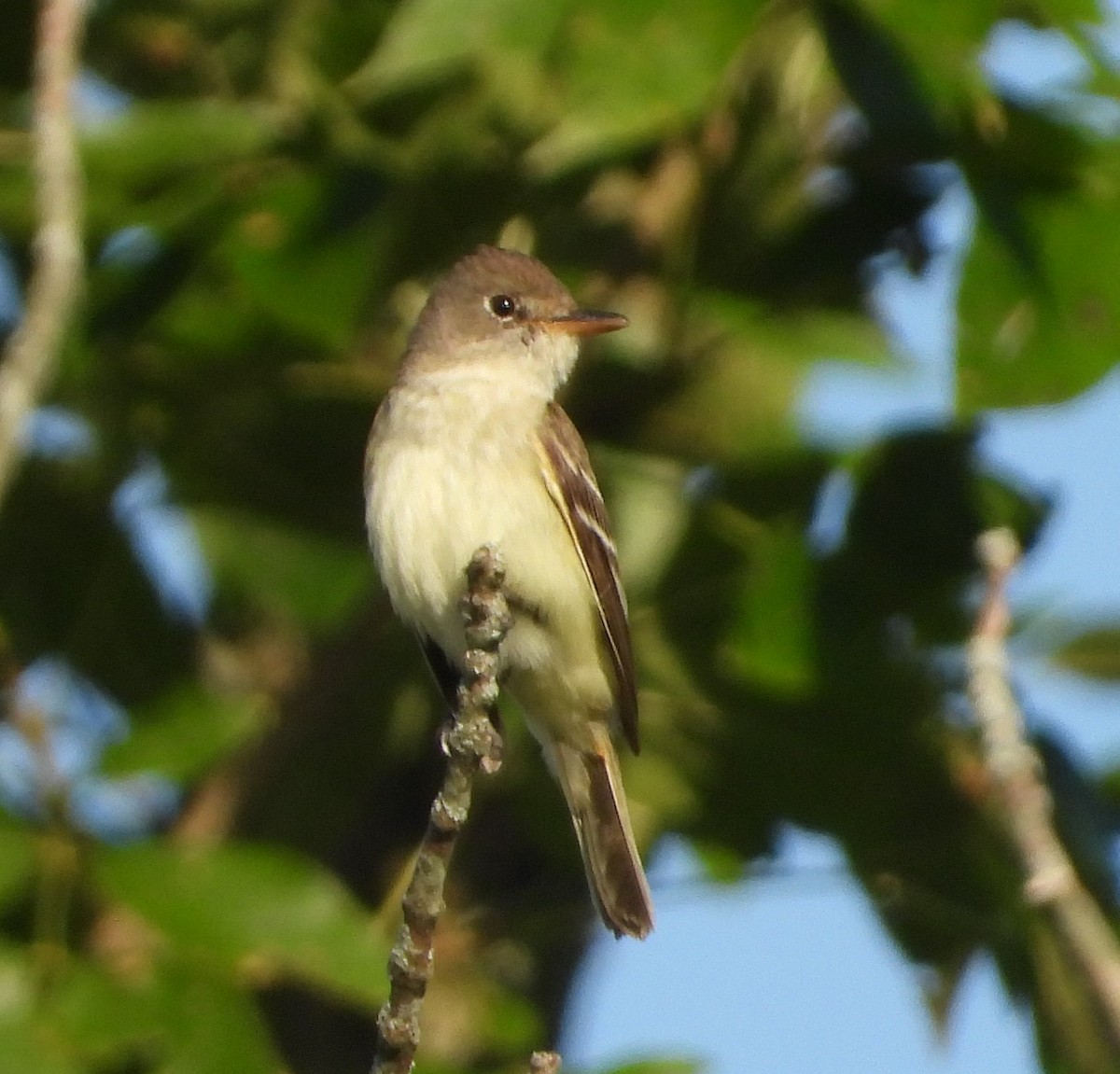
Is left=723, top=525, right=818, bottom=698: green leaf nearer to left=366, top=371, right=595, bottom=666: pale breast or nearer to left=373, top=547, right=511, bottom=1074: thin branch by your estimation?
left=366, top=371, right=595, bottom=666: pale breast

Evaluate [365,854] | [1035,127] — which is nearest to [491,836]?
[365,854]

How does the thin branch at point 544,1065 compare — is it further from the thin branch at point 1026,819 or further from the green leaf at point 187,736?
the green leaf at point 187,736

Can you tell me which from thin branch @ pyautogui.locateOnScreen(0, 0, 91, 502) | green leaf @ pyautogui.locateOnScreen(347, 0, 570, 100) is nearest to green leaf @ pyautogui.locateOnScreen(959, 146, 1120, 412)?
green leaf @ pyautogui.locateOnScreen(347, 0, 570, 100)

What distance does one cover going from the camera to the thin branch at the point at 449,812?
2689 mm

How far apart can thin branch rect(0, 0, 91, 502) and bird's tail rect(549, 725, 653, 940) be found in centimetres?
128

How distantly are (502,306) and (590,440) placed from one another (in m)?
0.35

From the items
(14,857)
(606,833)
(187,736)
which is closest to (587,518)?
(606,833)

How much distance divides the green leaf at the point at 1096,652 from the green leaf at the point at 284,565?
1.35 metres

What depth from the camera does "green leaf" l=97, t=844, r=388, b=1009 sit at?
11.8 ft

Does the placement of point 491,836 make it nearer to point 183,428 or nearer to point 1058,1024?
point 183,428

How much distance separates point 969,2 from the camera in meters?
3.62

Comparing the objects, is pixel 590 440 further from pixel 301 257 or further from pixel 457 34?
pixel 457 34

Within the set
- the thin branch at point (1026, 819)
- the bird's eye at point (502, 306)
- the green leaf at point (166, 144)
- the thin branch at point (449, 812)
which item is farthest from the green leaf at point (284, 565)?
the thin branch at point (1026, 819)

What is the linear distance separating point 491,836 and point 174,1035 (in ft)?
5.00
